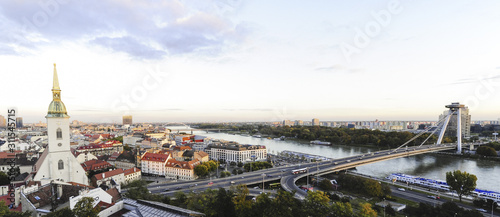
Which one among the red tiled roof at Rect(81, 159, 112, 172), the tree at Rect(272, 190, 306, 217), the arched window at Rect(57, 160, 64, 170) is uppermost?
the arched window at Rect(57, 160, 64, 170)

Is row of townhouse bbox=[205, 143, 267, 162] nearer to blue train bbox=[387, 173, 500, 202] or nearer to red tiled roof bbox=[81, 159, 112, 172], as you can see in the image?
red tiled roof bbox=[81, 159, 112, 172]

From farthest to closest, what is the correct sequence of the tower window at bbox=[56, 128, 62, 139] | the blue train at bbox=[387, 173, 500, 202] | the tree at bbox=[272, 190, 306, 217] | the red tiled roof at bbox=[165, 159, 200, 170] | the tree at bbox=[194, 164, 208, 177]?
1. the red tiled roof at bbox=[165, 159, 200, 170]
2. the tree at bbox=[194, 164, 208, 177]
3. the blue train at bbox=[387, 173, 500, 202]
4. the tower window at bbox=[56, 128, 62, 139]
5. the tree at bbox=[272, 190, 306, 217]

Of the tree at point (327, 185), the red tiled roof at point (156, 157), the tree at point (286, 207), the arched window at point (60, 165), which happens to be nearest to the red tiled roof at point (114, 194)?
the arched window at point (60, 165)

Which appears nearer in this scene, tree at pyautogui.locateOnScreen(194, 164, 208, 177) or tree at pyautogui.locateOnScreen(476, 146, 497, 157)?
tree at pyautogui.locateOnScreen(194, 164, 208, 177)

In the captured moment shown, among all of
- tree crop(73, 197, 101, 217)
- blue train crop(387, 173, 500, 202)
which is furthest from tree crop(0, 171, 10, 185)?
blue train crop(387, 173, 500, 202)

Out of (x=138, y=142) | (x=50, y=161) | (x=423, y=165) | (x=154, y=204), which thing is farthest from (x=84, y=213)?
(x=138, y=142)

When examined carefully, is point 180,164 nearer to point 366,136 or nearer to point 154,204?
point 154,204

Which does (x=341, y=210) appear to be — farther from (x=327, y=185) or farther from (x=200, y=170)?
(x=200, y=170)

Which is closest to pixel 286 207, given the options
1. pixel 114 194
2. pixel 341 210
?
pixel 341 210
